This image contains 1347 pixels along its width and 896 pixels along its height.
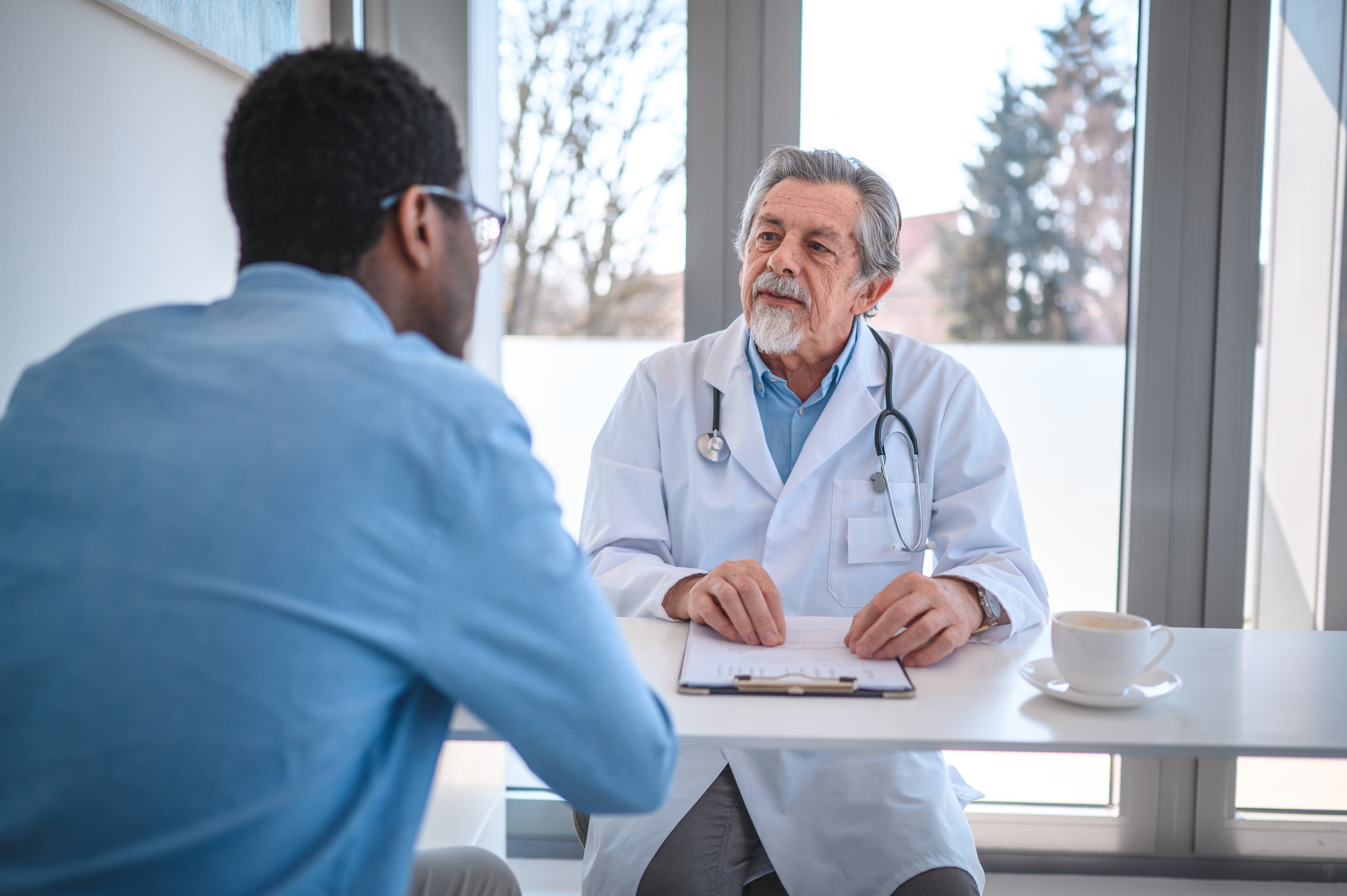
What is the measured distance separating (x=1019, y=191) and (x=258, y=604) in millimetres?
2108

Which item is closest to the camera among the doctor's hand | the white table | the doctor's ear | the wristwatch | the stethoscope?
the white table

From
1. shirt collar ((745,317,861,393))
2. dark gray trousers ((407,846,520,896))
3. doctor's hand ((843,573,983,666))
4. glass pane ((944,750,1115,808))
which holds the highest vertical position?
shirt collar ((745,317,861,393))

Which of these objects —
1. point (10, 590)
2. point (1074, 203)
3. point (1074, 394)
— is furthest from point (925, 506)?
point (10, 590)

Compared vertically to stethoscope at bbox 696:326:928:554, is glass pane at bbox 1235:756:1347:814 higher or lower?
lower


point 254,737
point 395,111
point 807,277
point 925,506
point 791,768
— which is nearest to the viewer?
point 254,737

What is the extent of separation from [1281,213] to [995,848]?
168 cm

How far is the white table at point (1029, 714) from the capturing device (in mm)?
901

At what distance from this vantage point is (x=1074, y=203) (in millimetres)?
2217

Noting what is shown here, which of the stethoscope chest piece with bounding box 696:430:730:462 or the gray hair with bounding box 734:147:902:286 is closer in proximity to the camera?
the stethoscope chest piece with bounding box 696:430:730:462

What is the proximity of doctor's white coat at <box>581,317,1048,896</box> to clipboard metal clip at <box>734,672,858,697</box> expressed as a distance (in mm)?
281

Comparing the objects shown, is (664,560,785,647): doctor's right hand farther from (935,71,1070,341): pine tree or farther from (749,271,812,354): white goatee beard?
(935,71,1070,341): pine tree

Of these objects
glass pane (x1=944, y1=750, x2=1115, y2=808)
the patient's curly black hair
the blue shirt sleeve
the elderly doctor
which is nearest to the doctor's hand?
the elderly doctor

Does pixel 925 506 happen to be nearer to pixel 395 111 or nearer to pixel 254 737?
pixel 395 111

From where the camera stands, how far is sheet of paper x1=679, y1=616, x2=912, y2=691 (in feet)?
3.41
